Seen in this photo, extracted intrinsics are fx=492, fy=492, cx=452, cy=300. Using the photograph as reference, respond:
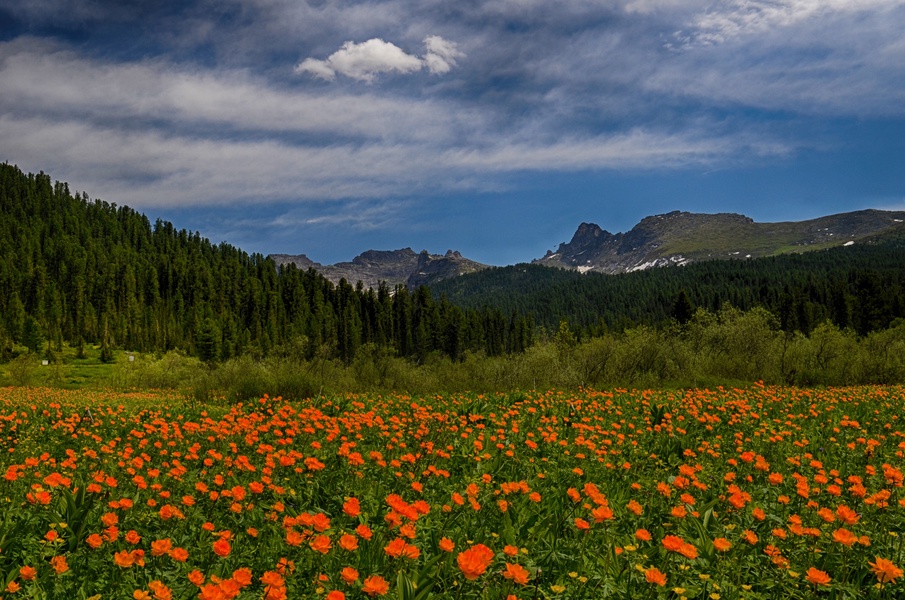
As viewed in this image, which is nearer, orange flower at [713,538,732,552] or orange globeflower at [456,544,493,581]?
orange globeflower at [456,544,493,581]

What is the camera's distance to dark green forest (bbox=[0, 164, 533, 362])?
108 metres

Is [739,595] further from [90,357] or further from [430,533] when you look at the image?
[90,357]

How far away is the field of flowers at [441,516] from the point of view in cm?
329

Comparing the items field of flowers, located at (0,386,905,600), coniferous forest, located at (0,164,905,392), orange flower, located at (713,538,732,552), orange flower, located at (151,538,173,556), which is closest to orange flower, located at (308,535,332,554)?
field of flowers, located at (0,386,905,600)

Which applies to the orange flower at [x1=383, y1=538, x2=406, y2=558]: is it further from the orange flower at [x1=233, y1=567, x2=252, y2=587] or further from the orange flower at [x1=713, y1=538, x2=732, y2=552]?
the orange flower at [x1=713, y1=538, x2=732, y2=552]

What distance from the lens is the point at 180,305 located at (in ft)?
440

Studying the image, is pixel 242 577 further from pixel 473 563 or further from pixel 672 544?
pixel 672 544

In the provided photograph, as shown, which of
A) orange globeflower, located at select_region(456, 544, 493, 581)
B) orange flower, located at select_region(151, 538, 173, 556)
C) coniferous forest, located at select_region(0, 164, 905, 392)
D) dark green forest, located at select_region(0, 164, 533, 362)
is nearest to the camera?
orange globeflower, located at select_region(456, 544, 493, 581)

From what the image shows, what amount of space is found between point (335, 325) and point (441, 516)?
130m

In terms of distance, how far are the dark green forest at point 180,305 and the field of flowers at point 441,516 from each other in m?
84.7

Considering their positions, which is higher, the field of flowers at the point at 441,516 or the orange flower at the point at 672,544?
the orange flower at the point at 672,544

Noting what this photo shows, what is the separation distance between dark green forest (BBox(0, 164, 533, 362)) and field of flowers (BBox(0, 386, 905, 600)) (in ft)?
278

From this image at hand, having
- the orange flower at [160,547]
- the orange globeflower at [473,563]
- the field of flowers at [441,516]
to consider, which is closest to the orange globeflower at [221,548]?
the field of flowers at [441,516]

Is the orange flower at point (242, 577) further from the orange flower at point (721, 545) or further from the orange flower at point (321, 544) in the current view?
the orange flower at point (721, 545)
